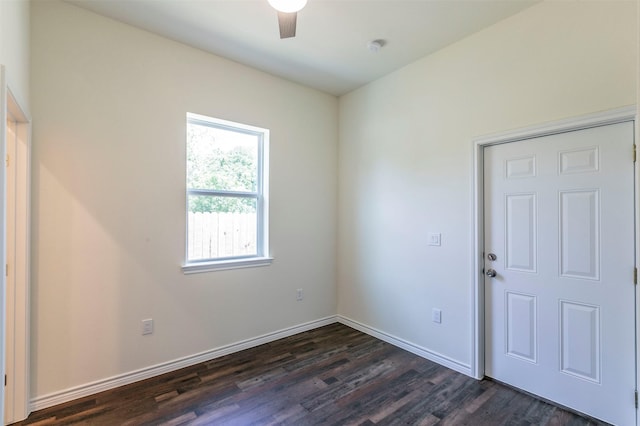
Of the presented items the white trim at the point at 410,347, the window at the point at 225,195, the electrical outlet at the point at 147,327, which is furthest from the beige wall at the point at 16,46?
the white trim at the point at 410,347

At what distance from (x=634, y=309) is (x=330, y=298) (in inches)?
108

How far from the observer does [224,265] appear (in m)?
2.96

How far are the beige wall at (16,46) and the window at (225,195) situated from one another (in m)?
1.10

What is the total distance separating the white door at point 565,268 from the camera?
1937 mm

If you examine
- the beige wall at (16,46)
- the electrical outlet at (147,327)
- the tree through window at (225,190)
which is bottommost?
the electrical outlet at (147,327)

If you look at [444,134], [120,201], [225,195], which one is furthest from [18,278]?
[444,134]

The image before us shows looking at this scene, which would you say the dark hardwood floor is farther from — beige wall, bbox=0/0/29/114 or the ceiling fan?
the ceiling fan

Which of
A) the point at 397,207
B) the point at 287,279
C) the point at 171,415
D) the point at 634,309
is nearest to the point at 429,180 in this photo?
the point at 397,207

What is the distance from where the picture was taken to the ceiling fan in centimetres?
154

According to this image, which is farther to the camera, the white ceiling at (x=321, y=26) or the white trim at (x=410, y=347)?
the white trim at (x=410, y=347)

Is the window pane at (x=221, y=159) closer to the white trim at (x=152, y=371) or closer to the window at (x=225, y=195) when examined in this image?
the window at (x=225, y=195)

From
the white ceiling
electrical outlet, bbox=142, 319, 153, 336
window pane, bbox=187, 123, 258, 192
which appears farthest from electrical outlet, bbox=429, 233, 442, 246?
electrical outlet, bbox=142, 319, 153, 336

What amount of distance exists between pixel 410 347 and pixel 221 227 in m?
2.26

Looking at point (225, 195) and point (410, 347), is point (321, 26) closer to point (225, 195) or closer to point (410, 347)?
point (225, 195)
